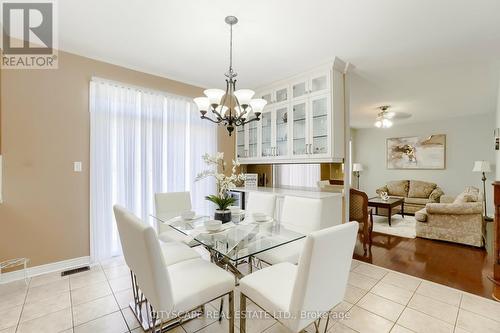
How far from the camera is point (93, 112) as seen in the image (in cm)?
294

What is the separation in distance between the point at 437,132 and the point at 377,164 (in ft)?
5.75

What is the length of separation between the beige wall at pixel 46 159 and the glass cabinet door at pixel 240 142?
2.25 m

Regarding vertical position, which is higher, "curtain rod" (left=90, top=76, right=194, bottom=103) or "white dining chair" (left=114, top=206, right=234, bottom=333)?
"curtain rod" (left=90, top=76, right=194, bottom=103)

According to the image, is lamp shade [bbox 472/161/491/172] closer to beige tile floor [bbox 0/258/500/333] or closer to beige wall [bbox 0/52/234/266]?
beige tile floor [bbox 0/258/500/333]

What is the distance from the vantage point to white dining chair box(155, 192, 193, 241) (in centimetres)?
252

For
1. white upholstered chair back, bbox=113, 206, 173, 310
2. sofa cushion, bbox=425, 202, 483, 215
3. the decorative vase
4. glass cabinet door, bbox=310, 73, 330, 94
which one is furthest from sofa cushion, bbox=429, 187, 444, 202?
white upholstered chair back, bbox=113, 206, 173, 310

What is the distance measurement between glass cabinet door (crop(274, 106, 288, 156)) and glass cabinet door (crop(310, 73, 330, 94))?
1.76 feet

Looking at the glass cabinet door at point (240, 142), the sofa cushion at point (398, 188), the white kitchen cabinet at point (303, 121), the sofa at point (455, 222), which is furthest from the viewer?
the sofa cushion at point (398, 188)

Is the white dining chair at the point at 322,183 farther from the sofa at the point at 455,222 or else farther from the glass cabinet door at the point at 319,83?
the sofa at the point at 455,222

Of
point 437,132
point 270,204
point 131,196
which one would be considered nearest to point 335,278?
point 270,204

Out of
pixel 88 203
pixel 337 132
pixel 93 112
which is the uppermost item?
pixel 93 112

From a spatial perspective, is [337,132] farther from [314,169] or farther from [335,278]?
[335,278]

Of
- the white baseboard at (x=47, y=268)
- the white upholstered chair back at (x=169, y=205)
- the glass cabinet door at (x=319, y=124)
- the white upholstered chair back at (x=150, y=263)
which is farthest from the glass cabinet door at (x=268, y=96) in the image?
the white baseboard at (x=47, y=268)

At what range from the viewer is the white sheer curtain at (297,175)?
12.4ft
